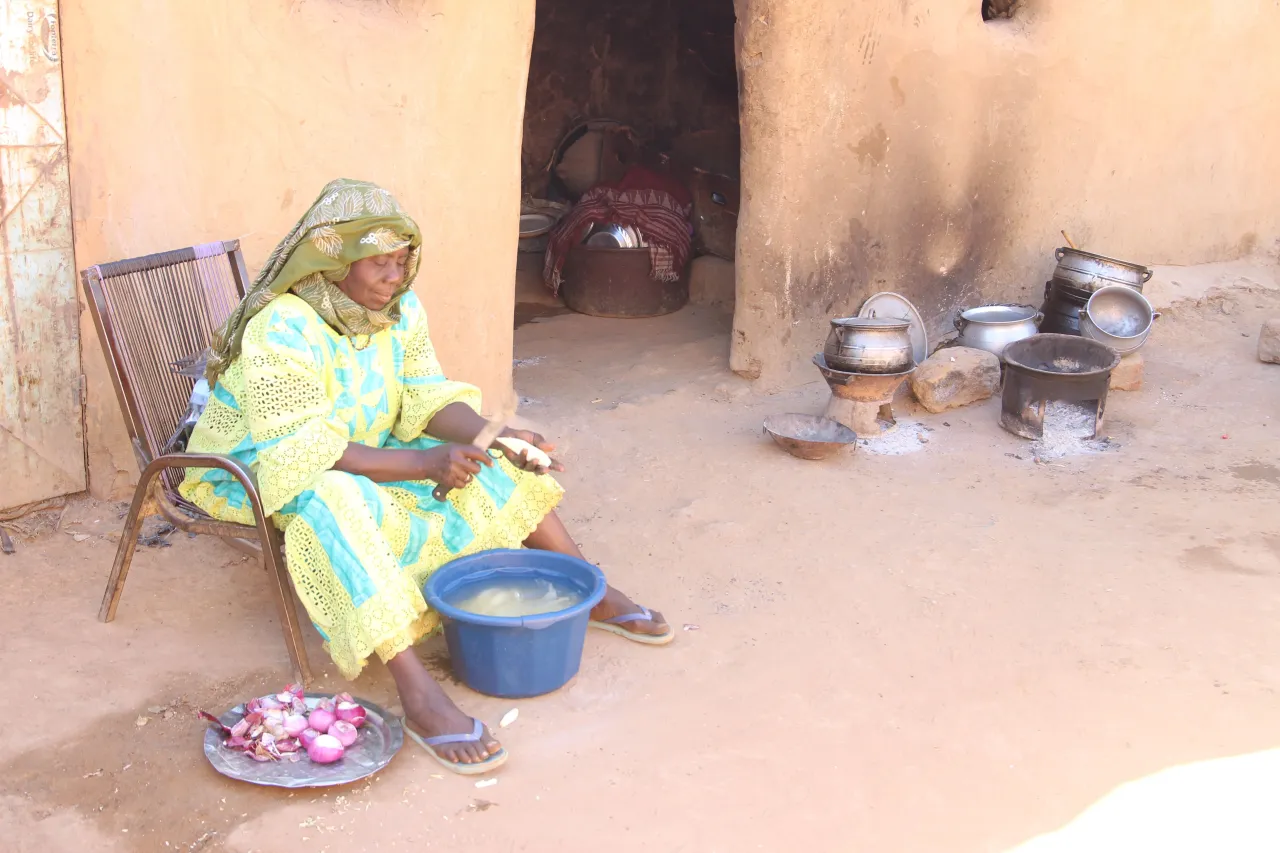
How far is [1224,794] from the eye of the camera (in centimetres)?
268

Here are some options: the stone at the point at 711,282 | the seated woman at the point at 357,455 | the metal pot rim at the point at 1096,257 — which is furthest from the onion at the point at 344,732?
the stone at the point at 711,282

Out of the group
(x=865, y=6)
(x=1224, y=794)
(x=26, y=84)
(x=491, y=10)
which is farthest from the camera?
(x=865, y=6)

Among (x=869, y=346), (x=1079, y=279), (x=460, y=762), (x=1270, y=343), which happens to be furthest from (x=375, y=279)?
(x=1270, y=343)

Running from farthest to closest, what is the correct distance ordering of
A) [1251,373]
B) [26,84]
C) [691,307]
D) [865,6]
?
[691,307], [1251,373], [865,6], [26,84]

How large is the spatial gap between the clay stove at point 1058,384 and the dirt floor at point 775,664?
138mm

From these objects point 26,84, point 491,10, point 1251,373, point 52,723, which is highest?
point 491,10

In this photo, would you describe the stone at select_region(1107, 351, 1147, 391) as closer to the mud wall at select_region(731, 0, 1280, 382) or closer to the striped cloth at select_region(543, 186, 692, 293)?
the mud wall at select_region(731, 0, 1280, 382)

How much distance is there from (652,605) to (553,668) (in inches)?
27.0

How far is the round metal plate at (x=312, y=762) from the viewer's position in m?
2.54

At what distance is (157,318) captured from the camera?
11.3 ft

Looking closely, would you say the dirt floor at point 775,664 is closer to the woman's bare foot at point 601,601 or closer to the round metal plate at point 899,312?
the woman's bare foot at point 601,601

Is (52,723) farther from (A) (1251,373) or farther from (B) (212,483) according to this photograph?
(A) (1251,373)

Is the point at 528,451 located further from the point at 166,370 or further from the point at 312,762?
the point at 166,370

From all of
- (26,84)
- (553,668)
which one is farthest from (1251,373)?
(26,84)
